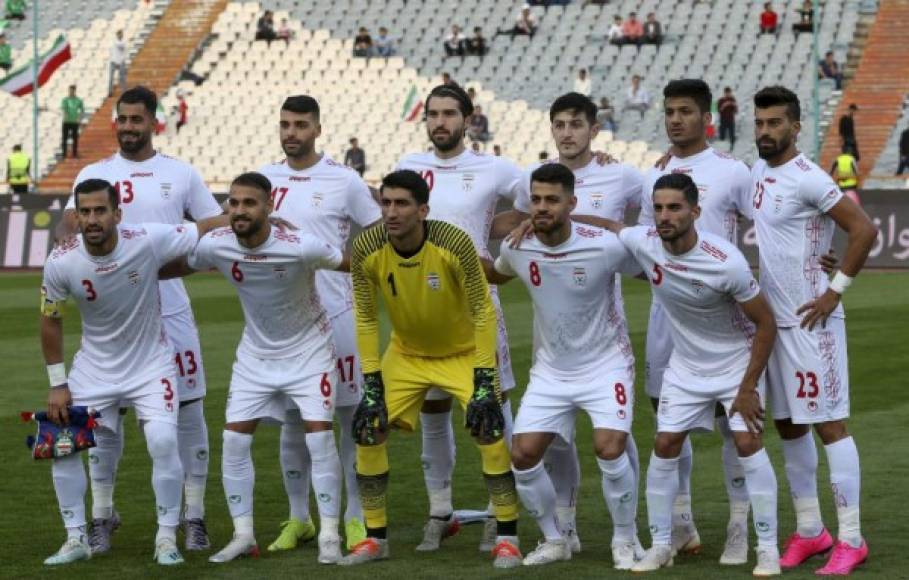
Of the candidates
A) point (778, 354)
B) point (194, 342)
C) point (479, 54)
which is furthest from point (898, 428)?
point (479, 54)

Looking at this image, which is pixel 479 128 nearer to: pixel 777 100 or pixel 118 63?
pixel 118 63

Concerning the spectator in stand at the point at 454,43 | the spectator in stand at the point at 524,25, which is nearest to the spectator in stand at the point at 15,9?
the spectator in stand at the point at 454,43

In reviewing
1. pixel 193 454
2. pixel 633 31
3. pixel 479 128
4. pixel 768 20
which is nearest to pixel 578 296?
pixel 193 454

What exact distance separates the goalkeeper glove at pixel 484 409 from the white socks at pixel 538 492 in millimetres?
237

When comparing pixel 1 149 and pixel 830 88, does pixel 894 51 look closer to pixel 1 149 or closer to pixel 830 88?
pixel 830 88

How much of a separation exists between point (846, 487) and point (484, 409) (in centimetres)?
190

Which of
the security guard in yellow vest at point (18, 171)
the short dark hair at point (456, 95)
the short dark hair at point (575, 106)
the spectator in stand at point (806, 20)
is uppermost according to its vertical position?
the spectator in stand at point (806, 20)

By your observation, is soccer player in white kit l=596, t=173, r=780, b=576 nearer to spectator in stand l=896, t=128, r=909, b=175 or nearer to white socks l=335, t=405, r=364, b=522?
white socks l=335, t=405, r=364, b=522

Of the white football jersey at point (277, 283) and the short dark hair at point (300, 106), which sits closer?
the white football jersey at point (277, 283)

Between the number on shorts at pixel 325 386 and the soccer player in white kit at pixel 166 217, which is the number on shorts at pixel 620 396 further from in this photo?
the soccer player in white kit at pixel 166 217

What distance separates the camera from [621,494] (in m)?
9.18

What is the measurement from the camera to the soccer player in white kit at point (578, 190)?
384 inches

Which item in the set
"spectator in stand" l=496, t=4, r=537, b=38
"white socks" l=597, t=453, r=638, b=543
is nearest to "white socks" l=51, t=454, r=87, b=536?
"white socks" l=597, t=453, r=638, b=543

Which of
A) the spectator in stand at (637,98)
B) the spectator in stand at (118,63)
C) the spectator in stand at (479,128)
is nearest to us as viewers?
the spectator in stand at (479,128)
